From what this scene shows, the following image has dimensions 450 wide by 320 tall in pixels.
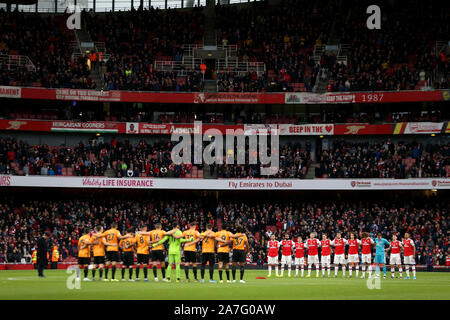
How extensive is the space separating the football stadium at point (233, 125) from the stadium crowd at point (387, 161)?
121mm

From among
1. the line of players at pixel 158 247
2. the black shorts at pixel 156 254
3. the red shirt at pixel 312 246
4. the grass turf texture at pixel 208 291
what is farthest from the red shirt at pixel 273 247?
the black shorts at pixel 156 254

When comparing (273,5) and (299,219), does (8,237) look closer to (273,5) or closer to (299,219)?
(299,219)

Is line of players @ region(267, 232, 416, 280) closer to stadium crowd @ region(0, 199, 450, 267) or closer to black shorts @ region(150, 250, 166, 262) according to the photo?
black shorts @ region(150, 250, 166, 262)

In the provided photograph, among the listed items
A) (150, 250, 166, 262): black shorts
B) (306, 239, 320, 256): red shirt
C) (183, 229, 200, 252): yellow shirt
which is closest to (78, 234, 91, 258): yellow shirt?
(150, 250, 166, 262): black shorts

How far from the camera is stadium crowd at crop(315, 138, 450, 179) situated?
50125 millimetres

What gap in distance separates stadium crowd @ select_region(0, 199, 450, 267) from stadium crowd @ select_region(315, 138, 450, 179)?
264 centimetres

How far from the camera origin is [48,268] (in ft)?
133

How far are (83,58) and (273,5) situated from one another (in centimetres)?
2009

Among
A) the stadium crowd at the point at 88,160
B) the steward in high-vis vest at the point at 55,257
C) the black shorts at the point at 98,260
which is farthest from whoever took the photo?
the stadium crowd at the point at 88,160

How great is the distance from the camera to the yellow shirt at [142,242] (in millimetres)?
26438

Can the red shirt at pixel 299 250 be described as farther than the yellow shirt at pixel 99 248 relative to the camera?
Yes

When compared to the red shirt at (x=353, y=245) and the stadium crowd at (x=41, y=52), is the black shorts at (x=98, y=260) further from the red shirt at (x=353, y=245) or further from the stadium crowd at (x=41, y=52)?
the stadium crowd at (x=41, y=52)

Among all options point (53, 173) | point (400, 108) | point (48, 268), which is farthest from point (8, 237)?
point (400, 108)

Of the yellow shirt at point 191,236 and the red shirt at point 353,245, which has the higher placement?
the yellow shirt at point 191,236
